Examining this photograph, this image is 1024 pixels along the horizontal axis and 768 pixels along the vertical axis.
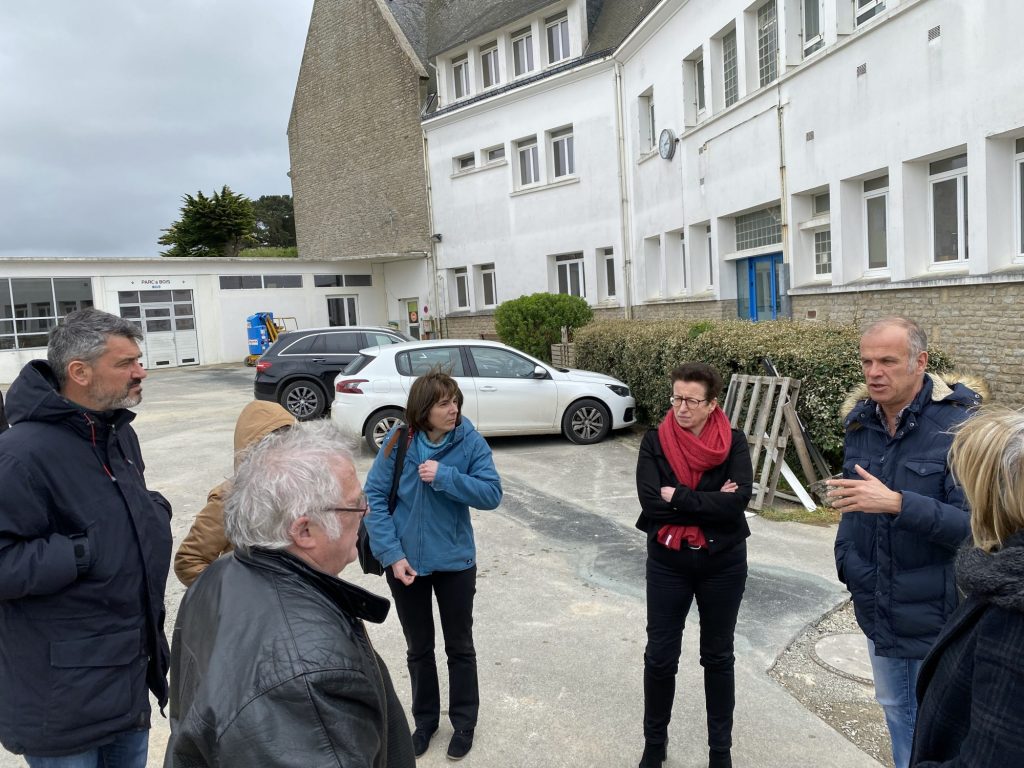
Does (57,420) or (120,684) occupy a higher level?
(57,420)

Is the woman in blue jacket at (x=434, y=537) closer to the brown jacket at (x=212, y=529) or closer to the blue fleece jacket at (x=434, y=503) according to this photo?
the blue fleece jacket at (x=434, y=503)

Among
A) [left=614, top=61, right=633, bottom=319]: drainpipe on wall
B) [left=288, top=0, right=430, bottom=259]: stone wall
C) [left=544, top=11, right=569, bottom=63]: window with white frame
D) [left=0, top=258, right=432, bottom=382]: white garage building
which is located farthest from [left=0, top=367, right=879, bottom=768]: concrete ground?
[left=0, top=258, right=432, bottom=382]: white garage building

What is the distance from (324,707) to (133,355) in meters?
1.71

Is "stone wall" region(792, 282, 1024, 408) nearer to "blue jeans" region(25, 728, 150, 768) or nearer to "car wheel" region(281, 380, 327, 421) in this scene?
"blue jeans" region(25, 728, 150, 768)

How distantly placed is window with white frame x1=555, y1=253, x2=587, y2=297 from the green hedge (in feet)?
35.9

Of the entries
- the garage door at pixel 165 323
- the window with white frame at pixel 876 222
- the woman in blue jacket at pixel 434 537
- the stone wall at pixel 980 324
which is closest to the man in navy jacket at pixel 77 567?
the woman in blue jacket at pixel 434 537

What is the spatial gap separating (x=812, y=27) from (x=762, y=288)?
467 centimetres

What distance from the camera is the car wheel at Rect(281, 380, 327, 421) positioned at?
14.0 metres

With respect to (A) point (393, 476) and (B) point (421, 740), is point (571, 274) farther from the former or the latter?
(B) point (421, 740)

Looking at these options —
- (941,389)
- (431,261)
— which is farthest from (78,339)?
(431,261)

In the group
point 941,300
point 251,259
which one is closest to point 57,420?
point 941,300

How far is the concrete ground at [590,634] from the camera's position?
3.61 metres

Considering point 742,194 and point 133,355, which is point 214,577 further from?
point 742,194

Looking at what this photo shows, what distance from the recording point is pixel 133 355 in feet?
8.83
